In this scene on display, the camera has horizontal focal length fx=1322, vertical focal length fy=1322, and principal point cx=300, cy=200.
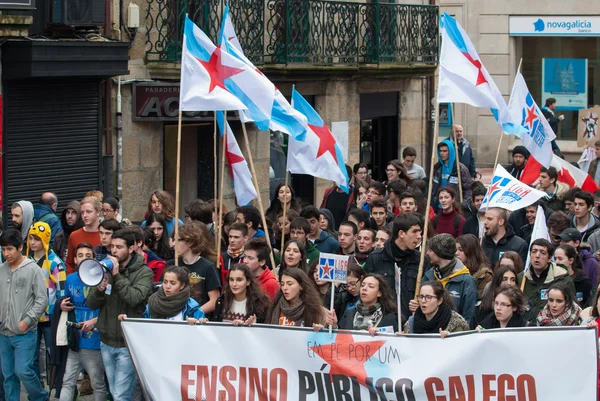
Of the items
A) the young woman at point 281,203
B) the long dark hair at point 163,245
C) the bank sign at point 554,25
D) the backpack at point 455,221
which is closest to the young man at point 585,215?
the backpack at point 455,221

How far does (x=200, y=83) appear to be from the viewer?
11.5 meters

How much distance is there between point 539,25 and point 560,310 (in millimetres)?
24341

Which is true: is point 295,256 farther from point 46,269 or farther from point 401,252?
point 46,269

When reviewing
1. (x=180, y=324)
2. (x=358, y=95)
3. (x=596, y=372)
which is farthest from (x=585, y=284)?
(x=358, y=95)

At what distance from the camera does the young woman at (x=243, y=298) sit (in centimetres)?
943

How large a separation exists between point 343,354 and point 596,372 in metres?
1.62

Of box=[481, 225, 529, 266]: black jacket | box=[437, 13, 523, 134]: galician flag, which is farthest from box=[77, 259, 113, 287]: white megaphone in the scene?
box=[481, 225, 529, 266]: black jacket

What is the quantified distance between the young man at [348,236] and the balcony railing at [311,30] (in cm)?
668

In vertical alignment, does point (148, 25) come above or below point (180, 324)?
above

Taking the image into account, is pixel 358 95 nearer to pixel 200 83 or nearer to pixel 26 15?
pixel 26 15

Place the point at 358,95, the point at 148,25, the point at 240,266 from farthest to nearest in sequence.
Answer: the point at 358,95 < the point at 148,25 < the point at 240,266

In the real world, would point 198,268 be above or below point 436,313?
above

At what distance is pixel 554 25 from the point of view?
32.2m

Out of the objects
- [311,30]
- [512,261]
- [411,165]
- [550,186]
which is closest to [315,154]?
[550,186]
